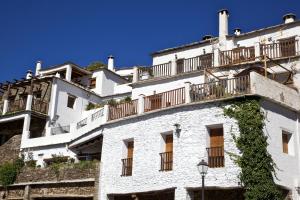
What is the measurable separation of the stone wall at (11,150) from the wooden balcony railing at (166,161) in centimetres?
1611

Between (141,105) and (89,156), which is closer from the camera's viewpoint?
(141,105)

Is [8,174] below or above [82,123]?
below

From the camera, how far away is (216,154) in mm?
21453

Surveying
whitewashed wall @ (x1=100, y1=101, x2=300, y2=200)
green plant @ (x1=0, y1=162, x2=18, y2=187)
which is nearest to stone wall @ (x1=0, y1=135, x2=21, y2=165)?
green plant @ (x1=0, y1=162, x2=18, y2=187)

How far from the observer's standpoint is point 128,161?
24.9 meters

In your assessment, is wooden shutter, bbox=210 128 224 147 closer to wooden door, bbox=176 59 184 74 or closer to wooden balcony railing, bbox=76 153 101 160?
wooden door, bbox=176 59 184 74

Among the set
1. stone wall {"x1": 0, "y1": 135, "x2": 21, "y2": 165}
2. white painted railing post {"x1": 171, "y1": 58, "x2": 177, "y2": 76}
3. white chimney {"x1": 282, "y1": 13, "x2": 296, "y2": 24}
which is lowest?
stone wall {"x1": 0, "y1": 135, "x2": 21, "y2": 165}

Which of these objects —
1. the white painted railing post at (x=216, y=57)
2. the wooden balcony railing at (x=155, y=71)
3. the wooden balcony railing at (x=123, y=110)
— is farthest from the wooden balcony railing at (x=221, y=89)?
the wooden balcony railing at (x=155, y=71)

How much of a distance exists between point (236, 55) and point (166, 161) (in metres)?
8.97

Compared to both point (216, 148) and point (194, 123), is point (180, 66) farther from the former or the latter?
point (216, 148)

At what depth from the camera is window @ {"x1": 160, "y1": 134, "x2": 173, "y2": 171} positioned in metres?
23.0

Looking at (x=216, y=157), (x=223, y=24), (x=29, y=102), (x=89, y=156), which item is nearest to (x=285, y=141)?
(x=216, y=157)

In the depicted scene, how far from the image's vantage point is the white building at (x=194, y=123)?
21.6 metres

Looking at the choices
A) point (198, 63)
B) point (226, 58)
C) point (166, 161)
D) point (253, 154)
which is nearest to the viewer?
point (253, 154)
